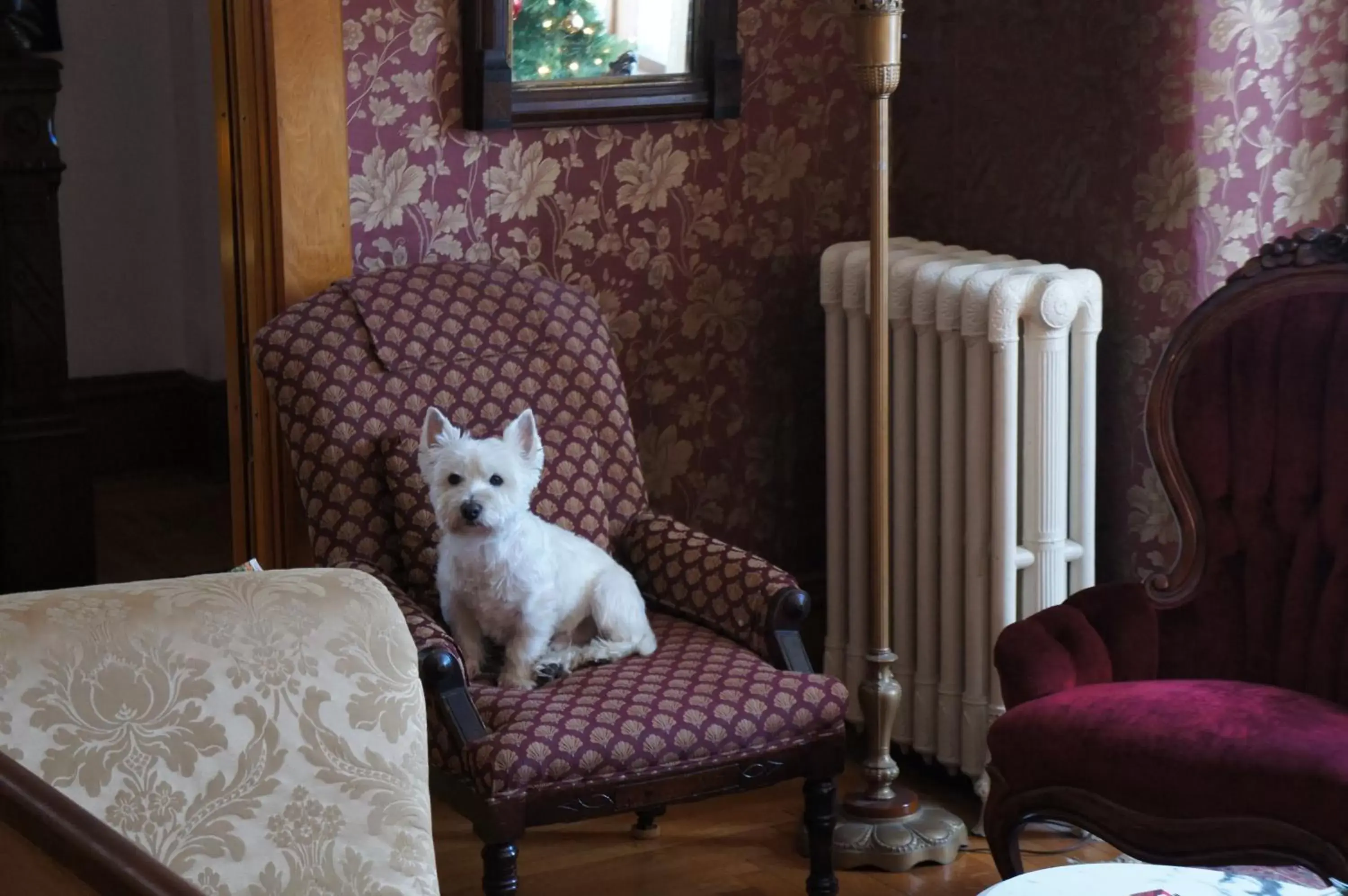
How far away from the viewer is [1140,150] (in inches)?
120

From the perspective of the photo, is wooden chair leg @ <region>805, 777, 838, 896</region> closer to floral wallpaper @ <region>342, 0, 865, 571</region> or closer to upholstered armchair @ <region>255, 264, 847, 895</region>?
upholstered armchair @ <region>255, 264, 847, 895</region>

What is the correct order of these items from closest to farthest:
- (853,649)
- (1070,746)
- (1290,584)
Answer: (1070,746) → (1290,584) → (853,649)

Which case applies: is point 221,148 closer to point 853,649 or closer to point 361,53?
point 361,53

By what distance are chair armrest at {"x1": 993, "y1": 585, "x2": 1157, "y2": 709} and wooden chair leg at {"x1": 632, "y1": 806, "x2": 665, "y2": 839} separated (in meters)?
0.86

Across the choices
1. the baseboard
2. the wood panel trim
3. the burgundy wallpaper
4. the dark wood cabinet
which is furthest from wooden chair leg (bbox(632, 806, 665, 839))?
the baseboard

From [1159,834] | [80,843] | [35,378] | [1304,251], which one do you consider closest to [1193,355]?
[1304,251]

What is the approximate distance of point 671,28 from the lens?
3.32 metres

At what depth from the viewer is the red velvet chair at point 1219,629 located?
7.42 ft

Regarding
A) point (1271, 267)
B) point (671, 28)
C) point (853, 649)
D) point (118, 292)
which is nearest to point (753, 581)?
point (853, 649)

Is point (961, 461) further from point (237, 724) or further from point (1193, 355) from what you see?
point (237, 724)

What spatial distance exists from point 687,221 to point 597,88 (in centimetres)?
36

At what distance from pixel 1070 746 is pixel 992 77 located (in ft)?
5.25

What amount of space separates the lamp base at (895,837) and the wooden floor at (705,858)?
21 mm

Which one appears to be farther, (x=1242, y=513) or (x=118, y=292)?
(x=118, y=292)
